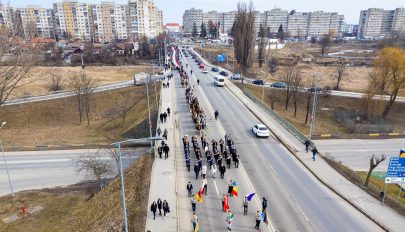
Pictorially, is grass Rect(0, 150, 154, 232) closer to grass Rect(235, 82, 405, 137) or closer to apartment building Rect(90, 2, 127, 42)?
grass Rect(235, 82, 405, 137)

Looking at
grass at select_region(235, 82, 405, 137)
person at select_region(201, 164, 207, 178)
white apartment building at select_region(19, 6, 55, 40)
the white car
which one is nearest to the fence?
the white car

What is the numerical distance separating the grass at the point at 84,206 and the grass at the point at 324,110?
26520 millimetres

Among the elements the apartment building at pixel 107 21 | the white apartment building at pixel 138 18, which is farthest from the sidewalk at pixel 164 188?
the white apartment building at pixel 138 18

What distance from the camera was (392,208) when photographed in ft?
59.3

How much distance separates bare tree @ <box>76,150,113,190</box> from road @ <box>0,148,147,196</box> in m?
0.72

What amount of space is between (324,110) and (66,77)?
58.6m

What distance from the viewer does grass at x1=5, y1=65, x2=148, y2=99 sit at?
2420 inches

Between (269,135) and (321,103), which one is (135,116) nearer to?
(269,135)

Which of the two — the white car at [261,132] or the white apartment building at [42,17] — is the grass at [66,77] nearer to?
the white car at [261,132]

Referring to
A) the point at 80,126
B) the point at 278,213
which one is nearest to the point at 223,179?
the point at 278,213

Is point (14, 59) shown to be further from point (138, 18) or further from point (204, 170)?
point (138, 18)

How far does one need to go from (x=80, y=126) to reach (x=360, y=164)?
3733 cm

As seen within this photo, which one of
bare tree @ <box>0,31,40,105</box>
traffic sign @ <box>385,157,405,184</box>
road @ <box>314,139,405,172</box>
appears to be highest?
bare tree @ <box>0,31,40,105</box>

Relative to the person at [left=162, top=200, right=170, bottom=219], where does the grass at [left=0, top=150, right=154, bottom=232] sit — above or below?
below
